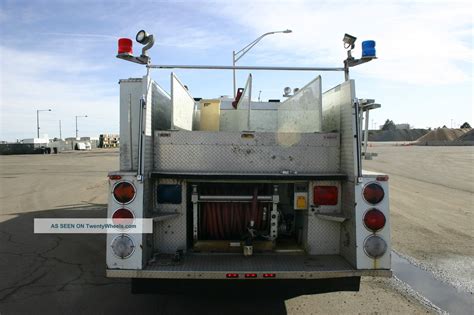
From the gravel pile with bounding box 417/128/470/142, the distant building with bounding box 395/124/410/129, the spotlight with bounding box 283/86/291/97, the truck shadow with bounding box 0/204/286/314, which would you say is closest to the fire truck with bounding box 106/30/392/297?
the truck shadow with bounding box 0/204/286/314

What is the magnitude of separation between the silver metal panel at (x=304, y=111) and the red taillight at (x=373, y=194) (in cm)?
98

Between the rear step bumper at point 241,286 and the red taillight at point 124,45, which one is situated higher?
the red taillight at point 124,45

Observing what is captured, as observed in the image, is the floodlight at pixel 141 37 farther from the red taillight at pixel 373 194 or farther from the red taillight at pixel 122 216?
the red taillight at pixel 373 194

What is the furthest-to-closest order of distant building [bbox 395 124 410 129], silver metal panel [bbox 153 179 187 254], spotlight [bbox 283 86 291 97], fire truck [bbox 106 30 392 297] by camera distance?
distant building [bbox 395 124 410 129] → spotlight [bbox 283 86 291 97] → silver metal panel [bbox 153 179 187 254] → fire truck [bbox 106 30 392 297]

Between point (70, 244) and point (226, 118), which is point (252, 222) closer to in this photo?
point (226, 118)

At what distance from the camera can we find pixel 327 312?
4281 millimetres

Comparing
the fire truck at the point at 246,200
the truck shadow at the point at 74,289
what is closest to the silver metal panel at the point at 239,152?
the fire truck at the point at 246,200

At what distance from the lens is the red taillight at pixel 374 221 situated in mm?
3928

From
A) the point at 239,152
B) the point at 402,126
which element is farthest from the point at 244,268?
the point at 402,126

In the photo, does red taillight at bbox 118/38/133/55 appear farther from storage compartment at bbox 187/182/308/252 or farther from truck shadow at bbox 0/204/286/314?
truck shadow at bbox 0/204/286/314

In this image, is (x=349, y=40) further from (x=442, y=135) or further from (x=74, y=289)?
(x=442, y=135)

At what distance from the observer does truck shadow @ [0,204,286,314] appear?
4301mm

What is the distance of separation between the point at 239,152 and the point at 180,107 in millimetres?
1177

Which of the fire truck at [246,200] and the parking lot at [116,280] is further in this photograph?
Answer: the parking lot at [116,280]
